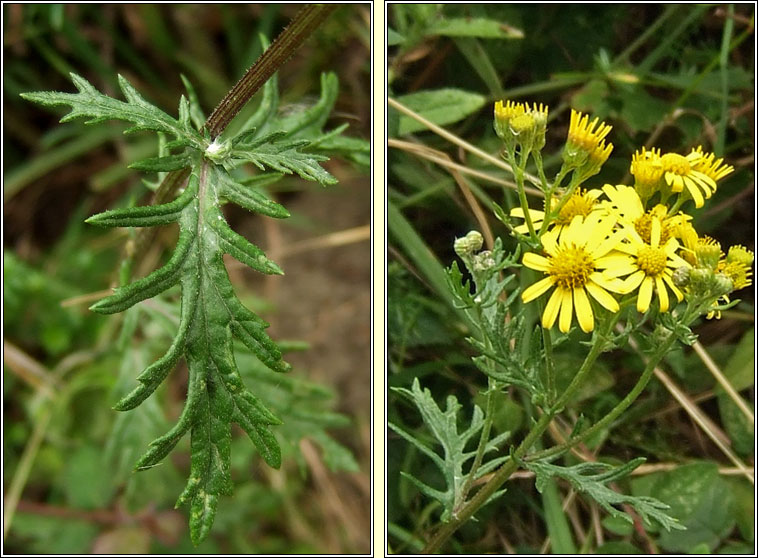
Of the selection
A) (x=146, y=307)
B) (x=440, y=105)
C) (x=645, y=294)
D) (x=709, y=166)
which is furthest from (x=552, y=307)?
(x=146, y=307)

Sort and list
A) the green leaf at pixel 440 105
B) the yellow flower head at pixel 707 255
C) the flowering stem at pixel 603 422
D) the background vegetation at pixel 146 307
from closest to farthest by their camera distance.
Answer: the yellow flower head at pixel 707 255, the flowering stem at pixel 603 422, the green leaf at pixel 440 105, the background vegetation at pixel 146 307

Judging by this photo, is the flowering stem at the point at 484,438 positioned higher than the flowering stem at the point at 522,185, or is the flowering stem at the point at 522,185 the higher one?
the flowering stem at the point at 522,185

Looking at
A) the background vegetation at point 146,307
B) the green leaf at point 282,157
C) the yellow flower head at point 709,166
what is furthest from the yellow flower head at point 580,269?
the background vegetation at point 146,307

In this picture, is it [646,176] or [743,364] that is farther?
[743,364]

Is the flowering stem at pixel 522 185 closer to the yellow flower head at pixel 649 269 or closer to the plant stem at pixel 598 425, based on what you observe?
the yellow flower head at pixel 649 269

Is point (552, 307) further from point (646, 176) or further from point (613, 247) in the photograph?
point (646, 176)

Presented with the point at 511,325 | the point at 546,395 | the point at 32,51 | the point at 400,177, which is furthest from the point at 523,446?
the point at 32,51

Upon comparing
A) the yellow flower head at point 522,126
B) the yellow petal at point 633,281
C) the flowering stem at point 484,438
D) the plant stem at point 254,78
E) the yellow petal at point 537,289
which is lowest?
the flowering stem at point 484,438
